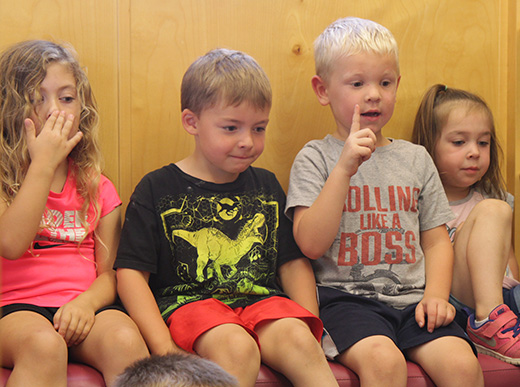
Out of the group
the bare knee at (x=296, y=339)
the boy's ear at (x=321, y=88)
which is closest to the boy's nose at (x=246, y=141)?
the boy's ear at (x=321, y=88)

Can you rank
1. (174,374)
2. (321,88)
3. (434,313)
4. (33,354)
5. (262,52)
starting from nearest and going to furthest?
(174,374), (33,354), (434,313), (321,88), (262,52)

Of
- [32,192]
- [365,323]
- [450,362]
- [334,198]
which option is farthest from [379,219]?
[32,192]

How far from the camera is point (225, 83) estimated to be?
4.71 ft

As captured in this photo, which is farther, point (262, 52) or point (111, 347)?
point (262, 52)

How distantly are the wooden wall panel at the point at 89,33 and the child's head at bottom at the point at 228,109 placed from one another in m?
0.28

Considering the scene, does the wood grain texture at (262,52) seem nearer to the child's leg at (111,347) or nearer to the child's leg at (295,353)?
the child's leg at (111,347)

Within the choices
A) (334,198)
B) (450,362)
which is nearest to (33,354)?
(334,198)

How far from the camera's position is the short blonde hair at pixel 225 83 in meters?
1.43

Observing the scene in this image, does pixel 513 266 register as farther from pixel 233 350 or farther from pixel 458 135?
pixel 233 350

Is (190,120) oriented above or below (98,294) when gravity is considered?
above

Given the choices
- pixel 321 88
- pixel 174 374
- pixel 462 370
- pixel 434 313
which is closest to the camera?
pixel 174 374

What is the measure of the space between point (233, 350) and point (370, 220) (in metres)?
A: 0.50

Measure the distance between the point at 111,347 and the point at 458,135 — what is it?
1100 millimetres

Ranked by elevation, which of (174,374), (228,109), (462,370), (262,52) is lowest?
(462,370)
